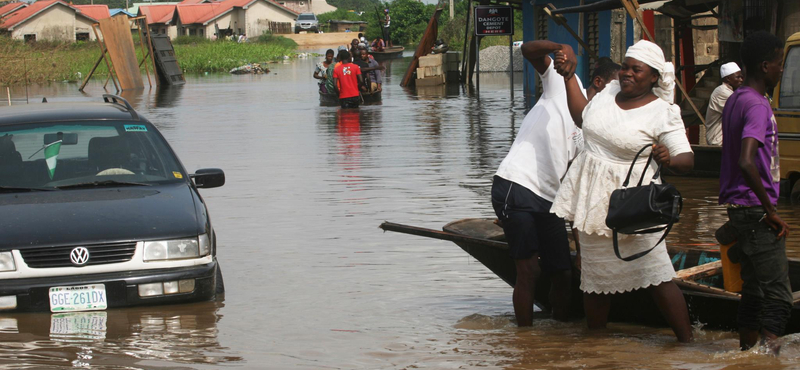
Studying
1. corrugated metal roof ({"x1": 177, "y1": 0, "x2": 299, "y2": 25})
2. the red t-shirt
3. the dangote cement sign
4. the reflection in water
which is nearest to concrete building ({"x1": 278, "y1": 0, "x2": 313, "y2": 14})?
corrugated metal roof ({"x1": 177, "y1": 0, "x2": 299, "y2": 25})

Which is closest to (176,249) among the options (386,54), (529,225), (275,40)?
(529,225)

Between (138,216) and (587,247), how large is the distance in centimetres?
279

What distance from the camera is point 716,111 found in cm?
1038

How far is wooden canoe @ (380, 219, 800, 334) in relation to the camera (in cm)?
530

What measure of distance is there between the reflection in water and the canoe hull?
166 centimetres

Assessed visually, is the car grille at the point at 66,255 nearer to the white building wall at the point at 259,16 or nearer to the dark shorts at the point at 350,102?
the dark shorts at the point at 350,102

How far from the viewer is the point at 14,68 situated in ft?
128

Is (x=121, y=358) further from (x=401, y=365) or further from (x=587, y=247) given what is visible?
(x=587, y=247)

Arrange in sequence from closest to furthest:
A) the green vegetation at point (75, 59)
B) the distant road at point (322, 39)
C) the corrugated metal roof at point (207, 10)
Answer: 1. the green vegetation at point (75, 59)
2. the distant road at point (322, 39)
3. the corrugated metal roof at point (207, 10)

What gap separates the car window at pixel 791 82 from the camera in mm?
9570

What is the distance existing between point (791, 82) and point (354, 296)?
209 inches

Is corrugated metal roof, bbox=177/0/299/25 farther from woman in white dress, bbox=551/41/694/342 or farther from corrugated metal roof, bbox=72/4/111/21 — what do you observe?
woman in white dress, bbox=551/41/694/342

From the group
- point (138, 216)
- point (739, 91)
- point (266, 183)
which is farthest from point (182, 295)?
point (266, 183)

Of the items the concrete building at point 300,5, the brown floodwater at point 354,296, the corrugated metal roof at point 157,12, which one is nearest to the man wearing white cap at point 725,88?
the brown floodwater at point 354,296
